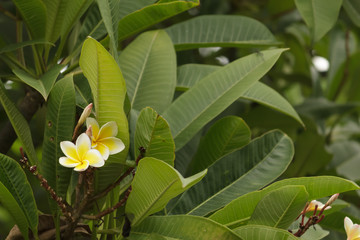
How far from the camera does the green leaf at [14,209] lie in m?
0.64

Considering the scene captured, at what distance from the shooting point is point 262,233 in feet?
2.06

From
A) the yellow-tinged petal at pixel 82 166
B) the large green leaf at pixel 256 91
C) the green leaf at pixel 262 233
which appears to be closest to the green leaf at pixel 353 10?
the large green leaf at pixel 256 91

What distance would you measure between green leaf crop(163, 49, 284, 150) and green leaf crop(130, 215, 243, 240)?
0.16 metres

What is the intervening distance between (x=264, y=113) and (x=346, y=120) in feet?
1.72

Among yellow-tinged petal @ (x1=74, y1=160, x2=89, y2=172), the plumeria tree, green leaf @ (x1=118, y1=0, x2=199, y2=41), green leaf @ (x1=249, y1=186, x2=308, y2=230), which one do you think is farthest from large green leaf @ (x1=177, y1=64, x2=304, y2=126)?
yellow-tinged petal @ (x1=74, y1=160, x2=89, y2=172)

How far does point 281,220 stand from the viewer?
0.66 meters

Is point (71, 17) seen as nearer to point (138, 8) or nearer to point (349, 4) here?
point (138, 8)

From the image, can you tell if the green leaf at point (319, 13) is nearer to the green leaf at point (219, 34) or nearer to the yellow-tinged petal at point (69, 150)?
the green leaf at point (219, 34)

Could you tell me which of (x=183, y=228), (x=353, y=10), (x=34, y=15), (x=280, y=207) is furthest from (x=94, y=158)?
(x=353, y=10)

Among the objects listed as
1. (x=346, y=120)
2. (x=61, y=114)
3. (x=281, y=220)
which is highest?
(x=61, y=114)

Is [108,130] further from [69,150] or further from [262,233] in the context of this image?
[262,233]

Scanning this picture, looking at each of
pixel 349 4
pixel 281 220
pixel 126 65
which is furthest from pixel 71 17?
pixel 349 4

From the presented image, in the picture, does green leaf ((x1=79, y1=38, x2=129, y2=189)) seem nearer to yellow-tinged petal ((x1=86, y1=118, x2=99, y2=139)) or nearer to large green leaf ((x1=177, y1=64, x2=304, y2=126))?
yellow-tinged petal ((x1=86, y1=118, x2=99, y2=139))

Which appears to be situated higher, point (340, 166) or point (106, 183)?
point (106, 183)
